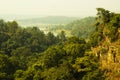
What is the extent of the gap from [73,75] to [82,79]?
158cm

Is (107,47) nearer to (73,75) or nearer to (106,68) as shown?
(106,68)

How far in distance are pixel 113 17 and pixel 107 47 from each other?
15.3 ft

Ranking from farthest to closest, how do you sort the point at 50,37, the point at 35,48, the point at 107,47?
the point at 50,37
the point at 35,48
the point at 107,47

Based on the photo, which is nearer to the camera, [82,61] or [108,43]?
[82,61]

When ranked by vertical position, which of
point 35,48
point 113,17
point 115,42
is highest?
point 113,17

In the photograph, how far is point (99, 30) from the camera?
3222cm

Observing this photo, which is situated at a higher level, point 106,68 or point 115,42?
point 115,42

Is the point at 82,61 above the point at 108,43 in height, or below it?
below

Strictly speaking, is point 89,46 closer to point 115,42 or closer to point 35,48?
point 115,42

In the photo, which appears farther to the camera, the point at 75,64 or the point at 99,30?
the point at 99,30

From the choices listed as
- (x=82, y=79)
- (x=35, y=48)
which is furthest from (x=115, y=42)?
(x=35, y=48)

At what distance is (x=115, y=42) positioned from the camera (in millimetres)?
29328

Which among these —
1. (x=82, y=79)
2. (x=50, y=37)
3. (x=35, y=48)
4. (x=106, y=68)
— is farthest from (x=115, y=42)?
(x=50, y=37)

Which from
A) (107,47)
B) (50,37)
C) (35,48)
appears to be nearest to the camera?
(107,47)
